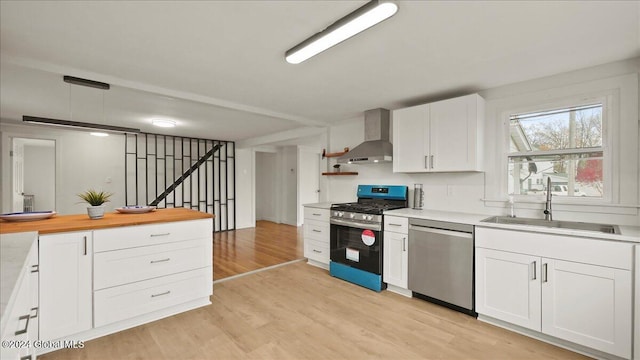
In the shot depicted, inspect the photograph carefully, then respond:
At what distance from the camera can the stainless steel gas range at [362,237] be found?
126 inches

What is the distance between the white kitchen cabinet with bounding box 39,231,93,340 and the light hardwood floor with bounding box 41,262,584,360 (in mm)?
196

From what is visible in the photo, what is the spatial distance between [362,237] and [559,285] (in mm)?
1813

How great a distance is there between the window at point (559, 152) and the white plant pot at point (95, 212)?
13.2 feet

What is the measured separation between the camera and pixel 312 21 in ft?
5.85

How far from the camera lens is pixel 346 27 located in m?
1.69

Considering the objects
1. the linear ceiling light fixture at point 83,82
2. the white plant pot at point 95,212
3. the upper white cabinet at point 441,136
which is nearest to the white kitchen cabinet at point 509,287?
the upper white cabinet at point 441,136

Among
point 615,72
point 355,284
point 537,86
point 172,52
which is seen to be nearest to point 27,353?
point 172,52

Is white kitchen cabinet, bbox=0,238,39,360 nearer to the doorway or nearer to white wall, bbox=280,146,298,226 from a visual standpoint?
white wall, bbox=280,146,298,226

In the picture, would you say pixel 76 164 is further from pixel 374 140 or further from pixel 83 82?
pixel 374 140

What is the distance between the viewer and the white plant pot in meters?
2.46

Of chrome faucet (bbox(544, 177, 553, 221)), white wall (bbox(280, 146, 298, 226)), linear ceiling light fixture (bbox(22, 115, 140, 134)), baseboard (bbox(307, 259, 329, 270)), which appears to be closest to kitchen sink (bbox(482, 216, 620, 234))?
chrome faucet (bbox(544, 177, 553, 221))

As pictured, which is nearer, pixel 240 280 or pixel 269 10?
pixel 269 10

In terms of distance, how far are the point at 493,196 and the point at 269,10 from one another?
2.83 metres

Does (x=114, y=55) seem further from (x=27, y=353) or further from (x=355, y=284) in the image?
(x=355, y=284)
